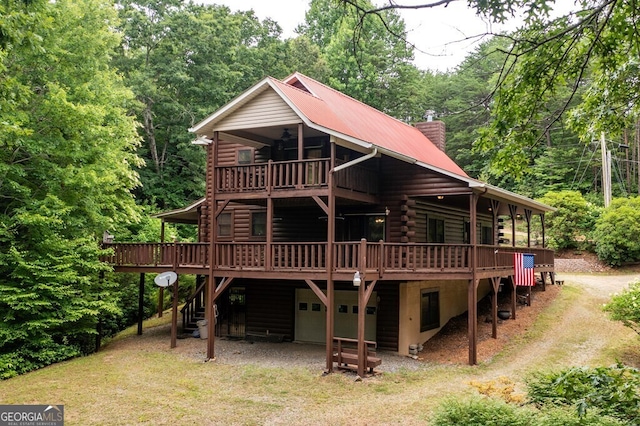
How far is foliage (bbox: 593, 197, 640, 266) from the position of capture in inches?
1180

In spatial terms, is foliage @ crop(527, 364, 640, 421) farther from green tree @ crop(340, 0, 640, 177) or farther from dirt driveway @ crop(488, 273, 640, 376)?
dirt driveway @ crop(488, 273, 640, 376)

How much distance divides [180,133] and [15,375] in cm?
2307

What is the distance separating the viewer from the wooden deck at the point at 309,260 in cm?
1516

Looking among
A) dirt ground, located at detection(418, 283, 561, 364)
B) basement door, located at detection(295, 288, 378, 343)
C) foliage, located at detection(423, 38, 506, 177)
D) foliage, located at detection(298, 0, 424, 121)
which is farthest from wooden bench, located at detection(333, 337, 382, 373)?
foliage, located at detection(423, 38, 506, 177)

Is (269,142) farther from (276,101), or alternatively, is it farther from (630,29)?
(630,29)

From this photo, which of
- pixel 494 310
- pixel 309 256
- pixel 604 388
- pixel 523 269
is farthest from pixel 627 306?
pixel 604 388

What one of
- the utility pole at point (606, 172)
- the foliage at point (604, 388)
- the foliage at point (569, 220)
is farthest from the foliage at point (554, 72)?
the utility pole at point (606, 172)

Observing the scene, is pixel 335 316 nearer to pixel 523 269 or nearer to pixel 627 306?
pixel 523 269

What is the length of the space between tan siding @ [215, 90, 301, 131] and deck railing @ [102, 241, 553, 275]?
3.72 meters

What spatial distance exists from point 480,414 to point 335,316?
37.5 feet

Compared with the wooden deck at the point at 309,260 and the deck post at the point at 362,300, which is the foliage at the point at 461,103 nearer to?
the wooden deck at the point at 309,260

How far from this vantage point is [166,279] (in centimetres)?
1766

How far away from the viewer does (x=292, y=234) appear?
19797mm

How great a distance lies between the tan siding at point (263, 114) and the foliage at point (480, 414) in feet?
32.5
